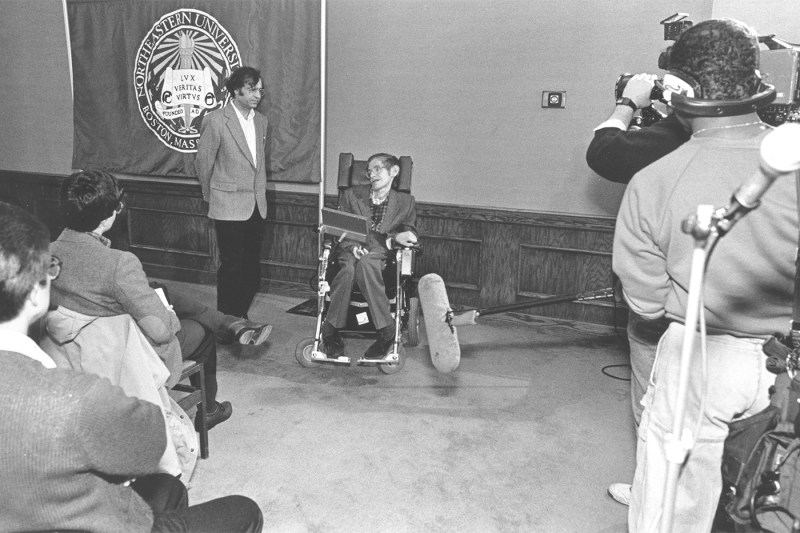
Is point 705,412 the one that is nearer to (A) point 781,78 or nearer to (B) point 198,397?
(A) point 781,78

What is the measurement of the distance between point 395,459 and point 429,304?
2.29ft

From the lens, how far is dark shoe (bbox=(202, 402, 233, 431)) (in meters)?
2.79

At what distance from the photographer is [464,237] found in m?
4.29

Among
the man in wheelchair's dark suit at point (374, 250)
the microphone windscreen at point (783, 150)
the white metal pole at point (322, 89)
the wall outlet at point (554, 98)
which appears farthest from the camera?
the white metal pole at point (322, 89)

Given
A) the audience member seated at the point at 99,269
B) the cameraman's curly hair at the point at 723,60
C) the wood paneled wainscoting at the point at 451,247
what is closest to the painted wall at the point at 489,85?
the wood paneled wainscoting at the point at 451,247

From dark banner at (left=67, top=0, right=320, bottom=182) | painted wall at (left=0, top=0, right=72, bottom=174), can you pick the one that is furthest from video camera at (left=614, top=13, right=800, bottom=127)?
painted wall at (left=0, top=0, right=72, bottom=174)

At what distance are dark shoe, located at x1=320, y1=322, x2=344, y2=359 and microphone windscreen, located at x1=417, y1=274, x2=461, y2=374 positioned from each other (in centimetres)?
67

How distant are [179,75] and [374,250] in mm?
2145

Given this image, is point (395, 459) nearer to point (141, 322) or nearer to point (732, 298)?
point (141, 322)

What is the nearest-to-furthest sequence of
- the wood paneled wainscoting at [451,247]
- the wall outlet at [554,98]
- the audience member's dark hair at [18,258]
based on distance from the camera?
the audience member's dark hair at [18,258] → the wall outlet at [554,98] → the wood paneled wainscoting at [451,247]

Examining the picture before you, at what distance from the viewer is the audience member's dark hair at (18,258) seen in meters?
1.20

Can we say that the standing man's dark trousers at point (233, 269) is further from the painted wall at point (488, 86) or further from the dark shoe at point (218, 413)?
the dark shoe at point (218, 413)

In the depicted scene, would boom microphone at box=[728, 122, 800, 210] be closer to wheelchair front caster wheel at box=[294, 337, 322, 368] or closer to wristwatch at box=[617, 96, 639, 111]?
wristwatch at box=[617, 96, 639, 111]

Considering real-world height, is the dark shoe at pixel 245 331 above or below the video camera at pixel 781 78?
below
